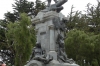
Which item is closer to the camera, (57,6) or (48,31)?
(48,31)

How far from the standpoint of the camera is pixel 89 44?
19688 mm

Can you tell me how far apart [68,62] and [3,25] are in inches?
769

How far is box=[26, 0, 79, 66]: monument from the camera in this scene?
10180 millimetres

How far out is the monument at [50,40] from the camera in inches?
401

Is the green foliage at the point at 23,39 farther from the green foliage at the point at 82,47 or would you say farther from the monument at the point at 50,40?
the monument at the point at 50,40

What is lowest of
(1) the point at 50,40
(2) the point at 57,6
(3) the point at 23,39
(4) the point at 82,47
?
(4) the point at 82,47

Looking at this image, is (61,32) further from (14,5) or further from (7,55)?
(14,5)

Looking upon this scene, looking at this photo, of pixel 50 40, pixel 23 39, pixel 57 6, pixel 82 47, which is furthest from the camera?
pixel 23 39

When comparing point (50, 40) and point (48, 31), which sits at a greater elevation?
point (48, 31)

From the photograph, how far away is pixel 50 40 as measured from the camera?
428 inches

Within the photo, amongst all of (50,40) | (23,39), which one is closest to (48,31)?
(50,40)

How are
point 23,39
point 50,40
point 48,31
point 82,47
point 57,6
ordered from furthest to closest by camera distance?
point 23,39, point 82,47, point 57,6, point 48,31, point 50,40

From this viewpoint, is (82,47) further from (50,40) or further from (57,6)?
(50,40)

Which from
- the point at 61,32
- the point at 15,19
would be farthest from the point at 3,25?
the point at 61,32
